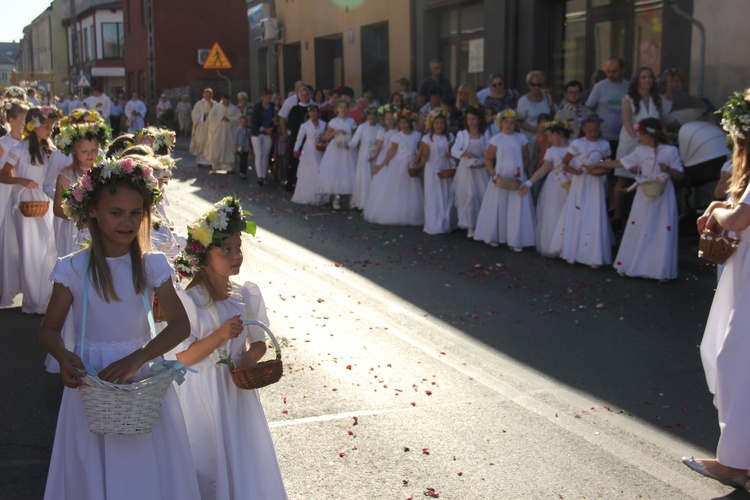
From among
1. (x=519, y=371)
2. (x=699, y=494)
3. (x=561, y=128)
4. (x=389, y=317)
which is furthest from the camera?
(x=561, y=128)

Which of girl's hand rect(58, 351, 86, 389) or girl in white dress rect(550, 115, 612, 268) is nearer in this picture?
girl's hand rect(58, 351, 86, 389)

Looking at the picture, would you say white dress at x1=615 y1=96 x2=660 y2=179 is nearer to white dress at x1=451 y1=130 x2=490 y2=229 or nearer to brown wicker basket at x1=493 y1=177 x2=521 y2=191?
brown wicker basket at x1=493 y1=177 x2=521 y2=191

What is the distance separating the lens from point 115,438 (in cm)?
358

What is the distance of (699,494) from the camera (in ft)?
15.7

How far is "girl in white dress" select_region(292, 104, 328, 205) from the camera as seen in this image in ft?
56.6

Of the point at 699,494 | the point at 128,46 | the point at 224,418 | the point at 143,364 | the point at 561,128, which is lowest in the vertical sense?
the point at 699,494

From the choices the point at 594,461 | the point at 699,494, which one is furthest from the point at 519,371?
the point at 699,494

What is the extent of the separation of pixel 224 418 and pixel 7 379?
10.8 feet

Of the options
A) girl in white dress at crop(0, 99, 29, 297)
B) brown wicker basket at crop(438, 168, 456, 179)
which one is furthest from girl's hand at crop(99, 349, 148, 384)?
brown wicker basket at crop(438, 168, 456, 179)

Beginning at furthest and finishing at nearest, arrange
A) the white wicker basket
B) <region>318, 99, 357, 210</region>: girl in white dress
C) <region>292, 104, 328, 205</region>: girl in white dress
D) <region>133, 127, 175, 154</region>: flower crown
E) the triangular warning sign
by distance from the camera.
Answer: the triangular warning sign
<region>292, 104, 328, 205</region>: girl in white dress
<region>318, 99, 357, 210</region>: girl in white dress
<region>133, 127, 175, 154</region>: flower crown
the white wicker basket

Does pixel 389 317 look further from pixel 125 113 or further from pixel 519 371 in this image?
pixel 125 113

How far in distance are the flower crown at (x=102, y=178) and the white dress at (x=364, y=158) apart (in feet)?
39.5

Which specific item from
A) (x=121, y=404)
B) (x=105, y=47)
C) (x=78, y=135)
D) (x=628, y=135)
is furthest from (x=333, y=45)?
(x=105, y=47)

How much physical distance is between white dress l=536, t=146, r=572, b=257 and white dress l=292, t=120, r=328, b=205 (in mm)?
6042
